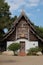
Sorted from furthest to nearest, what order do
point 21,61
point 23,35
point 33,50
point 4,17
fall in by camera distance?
1. point 4,17
2. point 23,35
3. point 33,50
4. point 21,61

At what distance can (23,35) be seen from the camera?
4662cm

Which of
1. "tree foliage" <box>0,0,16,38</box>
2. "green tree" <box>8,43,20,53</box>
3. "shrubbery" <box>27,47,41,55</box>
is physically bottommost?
"shrubbery" <box>27,47,41,55</box>

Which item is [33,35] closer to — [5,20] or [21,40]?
[21,40]

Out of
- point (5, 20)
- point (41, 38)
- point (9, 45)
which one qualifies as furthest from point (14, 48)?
point (5, 20)

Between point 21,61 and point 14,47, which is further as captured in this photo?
point 14,47

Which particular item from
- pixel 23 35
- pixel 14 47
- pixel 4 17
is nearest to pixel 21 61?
pixel 14 47

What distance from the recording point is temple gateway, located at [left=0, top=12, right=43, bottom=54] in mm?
46406

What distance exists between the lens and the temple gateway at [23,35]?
46406 millimetres

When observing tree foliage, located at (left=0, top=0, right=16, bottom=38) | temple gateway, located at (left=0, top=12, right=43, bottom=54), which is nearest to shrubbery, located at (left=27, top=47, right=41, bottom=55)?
temple gateway, located at (left=0, top=12, right=43, bottom=54)

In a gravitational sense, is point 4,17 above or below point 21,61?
above

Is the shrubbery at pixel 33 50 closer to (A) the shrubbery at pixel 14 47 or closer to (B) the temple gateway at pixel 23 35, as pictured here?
(B) the temple gateway at pixel 23 35

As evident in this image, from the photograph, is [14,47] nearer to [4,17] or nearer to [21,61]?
[4,17]

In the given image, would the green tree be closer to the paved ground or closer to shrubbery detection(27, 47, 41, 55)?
shrubbery detection(27, 47, 41, 55)

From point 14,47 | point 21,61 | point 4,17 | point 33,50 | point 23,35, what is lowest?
point 33,50
